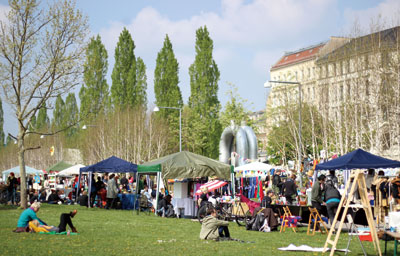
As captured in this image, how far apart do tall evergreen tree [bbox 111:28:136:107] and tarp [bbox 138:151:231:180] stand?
125 feet

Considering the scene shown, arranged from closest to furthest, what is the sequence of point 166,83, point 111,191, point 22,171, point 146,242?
point 146,242
point 22,171
point 111,191
point 166,83

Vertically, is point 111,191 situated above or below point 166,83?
below

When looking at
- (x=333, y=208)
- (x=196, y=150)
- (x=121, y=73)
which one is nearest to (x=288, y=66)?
(x=196, y=150)

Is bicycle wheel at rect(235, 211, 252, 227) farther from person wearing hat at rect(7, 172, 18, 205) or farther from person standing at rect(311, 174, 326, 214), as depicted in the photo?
person wearing hat at rect(7, 172, 18, 205)

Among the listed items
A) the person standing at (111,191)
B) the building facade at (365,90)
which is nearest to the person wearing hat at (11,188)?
the person standing at (111,191)

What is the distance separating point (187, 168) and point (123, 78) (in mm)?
40058

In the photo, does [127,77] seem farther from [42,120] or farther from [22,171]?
[42,120]

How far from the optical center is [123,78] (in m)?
64.1

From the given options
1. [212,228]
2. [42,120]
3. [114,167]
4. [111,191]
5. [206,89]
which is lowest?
[212,228]

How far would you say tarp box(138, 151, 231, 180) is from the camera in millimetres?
25498

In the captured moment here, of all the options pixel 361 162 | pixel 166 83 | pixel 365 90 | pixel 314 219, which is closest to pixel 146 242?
pixel 314 219

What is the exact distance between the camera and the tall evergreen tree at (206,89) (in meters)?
64.1

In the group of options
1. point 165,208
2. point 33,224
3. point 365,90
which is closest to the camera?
point 33,224

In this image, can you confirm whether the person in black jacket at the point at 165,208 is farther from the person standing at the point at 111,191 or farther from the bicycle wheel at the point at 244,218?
Result: the bicycle wheel at the point at 244,218
